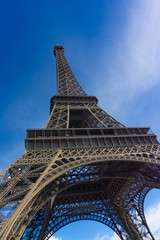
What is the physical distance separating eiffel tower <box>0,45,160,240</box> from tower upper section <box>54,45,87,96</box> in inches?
10.0

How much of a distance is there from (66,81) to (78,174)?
1855 centimetres

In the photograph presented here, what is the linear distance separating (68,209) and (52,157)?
12129 millimetres

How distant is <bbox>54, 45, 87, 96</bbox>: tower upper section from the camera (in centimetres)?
2883

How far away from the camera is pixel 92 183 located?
23.9m

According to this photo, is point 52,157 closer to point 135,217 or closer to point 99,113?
point 99,113

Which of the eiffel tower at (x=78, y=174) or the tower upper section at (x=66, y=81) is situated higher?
the tower upper section at (x=66, y=81)

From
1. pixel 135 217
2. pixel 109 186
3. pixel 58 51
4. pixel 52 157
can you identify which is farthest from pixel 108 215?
pixel 58 51

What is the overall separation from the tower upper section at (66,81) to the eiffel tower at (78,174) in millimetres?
254

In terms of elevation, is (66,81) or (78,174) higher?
(66,81)

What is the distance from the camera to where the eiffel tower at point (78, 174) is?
11.1m

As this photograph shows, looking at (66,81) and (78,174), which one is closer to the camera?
(78,174)

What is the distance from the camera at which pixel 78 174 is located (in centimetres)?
1767

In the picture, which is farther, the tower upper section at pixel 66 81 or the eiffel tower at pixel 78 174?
the tower upper section at pixel 66 81

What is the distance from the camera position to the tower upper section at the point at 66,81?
94.6 feet
